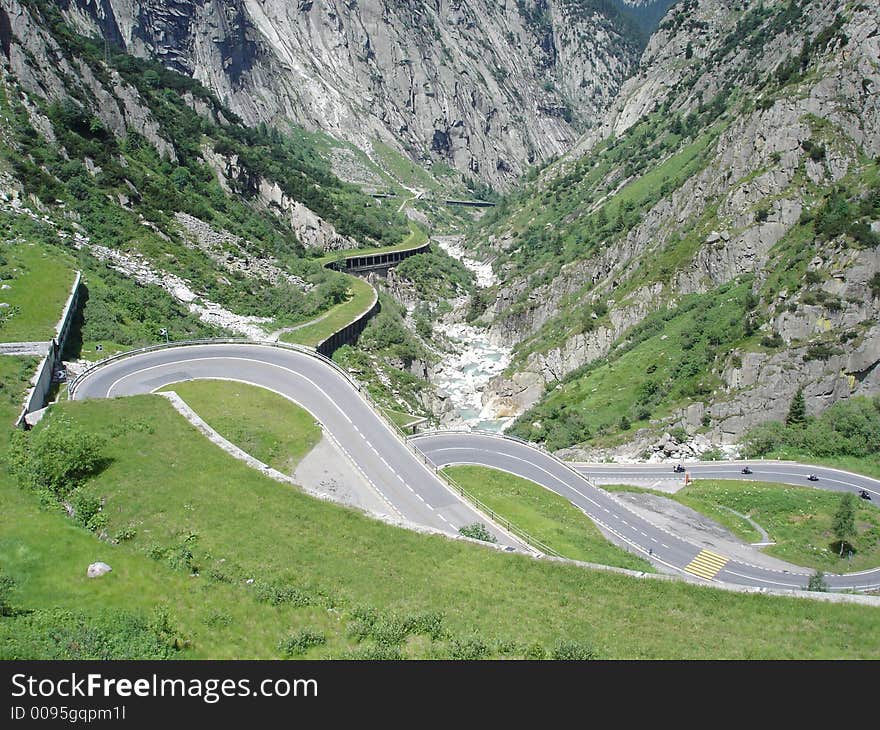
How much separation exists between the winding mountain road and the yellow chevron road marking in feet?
0.18

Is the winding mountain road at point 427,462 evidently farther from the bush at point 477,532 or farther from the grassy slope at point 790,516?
the grassy slope at point 790,516

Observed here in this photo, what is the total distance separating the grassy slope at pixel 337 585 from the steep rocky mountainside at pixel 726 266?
27752mm

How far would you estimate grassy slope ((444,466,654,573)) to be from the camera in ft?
85.4

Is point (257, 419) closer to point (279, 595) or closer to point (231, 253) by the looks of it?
point (279, 595)

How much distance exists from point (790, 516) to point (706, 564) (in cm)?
707

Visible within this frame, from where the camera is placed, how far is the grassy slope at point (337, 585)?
15.3 metres

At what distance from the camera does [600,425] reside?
4872 cm

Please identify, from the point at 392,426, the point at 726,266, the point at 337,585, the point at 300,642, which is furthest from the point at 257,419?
the point at 726,266

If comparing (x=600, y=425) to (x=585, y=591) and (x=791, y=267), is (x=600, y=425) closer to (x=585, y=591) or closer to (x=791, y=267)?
(x=791, y=267)

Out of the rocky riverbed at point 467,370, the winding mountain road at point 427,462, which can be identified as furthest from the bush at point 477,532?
the rocky riverbed at point 467,370

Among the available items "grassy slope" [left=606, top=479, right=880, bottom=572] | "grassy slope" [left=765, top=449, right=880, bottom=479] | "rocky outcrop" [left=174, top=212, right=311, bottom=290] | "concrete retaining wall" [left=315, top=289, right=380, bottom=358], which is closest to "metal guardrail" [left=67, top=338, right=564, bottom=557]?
"grassy slope" [left=606, top=479, right=880, bottom=572]

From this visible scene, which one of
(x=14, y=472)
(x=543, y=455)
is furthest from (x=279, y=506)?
(x=543, y=455)

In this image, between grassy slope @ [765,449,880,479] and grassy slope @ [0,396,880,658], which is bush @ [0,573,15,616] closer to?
grassy slope @ [0,396,880,658]

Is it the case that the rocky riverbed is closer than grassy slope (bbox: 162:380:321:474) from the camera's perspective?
No
